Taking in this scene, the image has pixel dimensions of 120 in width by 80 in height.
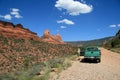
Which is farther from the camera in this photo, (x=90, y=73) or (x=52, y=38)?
(x=52, y=38)

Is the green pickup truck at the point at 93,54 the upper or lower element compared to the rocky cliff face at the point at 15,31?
lower

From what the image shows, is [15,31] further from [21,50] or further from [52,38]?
[52,38]

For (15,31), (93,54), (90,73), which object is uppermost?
(15,31)

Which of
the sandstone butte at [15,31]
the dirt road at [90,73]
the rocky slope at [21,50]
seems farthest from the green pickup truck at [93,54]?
the sandstone butte at [15,31]

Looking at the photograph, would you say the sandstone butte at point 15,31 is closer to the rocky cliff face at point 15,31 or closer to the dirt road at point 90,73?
the rocky cliff face at point 15,31

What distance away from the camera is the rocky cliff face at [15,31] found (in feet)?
229

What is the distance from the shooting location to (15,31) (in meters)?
73.6

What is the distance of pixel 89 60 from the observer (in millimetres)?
30156

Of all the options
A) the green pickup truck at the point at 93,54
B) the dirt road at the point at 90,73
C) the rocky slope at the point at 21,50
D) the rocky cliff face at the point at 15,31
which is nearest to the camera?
the dirt road at the point at 90,73

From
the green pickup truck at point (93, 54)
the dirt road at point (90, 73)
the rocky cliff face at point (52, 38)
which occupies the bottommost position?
the dirt road at point (90, 73)

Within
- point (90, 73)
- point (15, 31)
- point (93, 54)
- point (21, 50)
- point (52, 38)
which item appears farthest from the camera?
point (52, 38)

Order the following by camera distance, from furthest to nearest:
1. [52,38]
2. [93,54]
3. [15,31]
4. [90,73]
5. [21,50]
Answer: [52,38]
[15,31]
[21,50]
[93,54]
[90,73]

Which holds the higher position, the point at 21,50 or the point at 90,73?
the point at 21,50

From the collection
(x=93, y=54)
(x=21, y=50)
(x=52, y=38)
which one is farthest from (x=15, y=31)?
(x=93, y=54)
